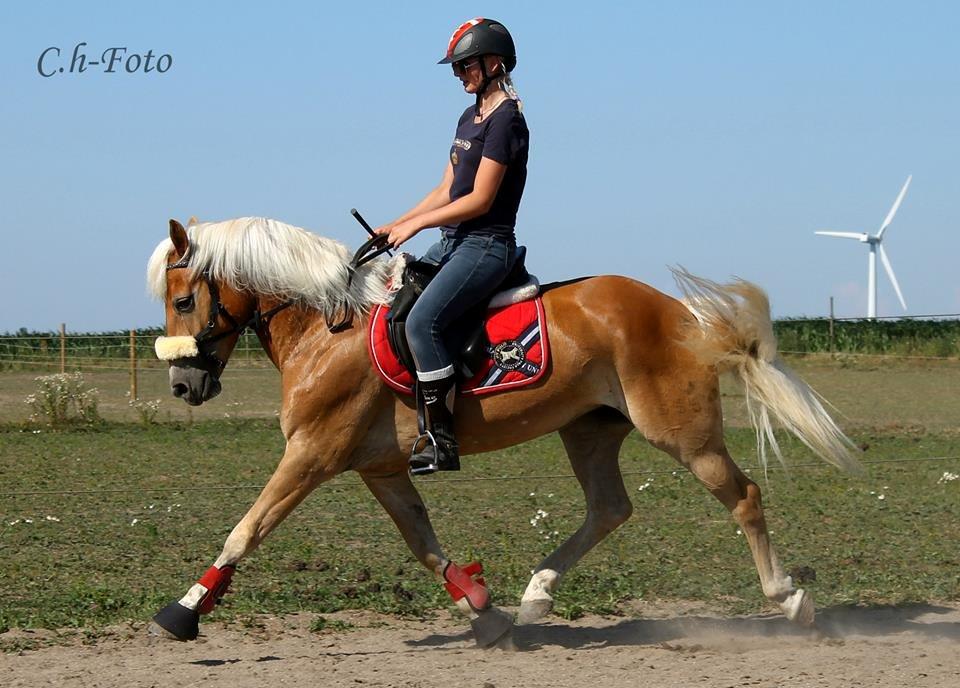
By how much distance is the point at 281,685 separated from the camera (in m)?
5.37

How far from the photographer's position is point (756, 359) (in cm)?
647

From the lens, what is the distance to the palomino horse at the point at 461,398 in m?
6.08

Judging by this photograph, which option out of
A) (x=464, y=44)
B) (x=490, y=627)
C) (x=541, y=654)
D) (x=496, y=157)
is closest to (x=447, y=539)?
(x=490, y=627)

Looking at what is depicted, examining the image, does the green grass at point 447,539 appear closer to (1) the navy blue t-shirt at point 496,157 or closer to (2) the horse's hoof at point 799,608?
(2) the horse's hoof at point 799,608

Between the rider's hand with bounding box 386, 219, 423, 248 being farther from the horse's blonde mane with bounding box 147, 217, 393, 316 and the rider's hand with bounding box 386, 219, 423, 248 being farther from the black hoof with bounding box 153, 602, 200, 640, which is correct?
the black hoof with bounding box 153, 602, 200, 640

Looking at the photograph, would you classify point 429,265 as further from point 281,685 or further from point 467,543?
point 467,543

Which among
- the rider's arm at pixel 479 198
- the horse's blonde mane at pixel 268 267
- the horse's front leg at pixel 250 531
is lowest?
the horse's front leg at pixel 250 531

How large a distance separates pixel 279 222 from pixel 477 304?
1.08 metres

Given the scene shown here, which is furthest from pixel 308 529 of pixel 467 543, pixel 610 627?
pixel 610 627

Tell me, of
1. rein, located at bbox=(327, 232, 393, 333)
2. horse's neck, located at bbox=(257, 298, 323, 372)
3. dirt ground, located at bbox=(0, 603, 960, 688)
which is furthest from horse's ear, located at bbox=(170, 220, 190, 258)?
dirt ground, located at bbox=(0, 603, 960, 688)

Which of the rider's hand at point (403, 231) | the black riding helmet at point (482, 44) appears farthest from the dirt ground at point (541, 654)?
the black riding helmet at point (482, 44)

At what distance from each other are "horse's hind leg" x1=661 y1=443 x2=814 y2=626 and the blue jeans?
124 cm

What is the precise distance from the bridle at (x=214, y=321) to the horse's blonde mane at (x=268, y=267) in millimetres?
38

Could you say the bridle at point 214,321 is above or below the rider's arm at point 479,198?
below
